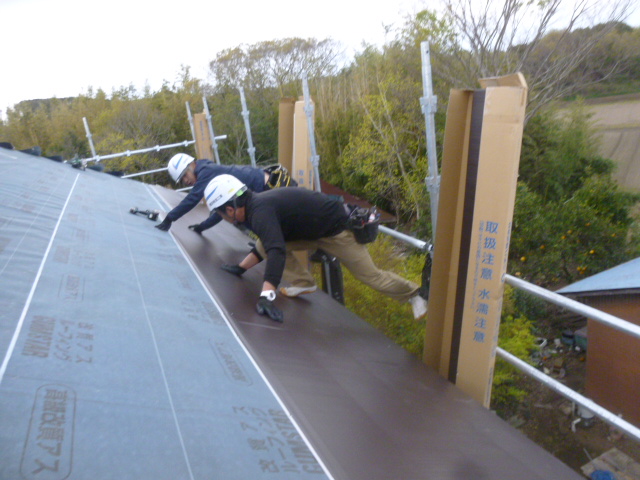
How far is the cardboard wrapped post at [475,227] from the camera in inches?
99.0

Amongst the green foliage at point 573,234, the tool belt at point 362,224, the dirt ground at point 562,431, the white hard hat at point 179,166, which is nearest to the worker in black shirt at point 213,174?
the white hard hat at point 179,166

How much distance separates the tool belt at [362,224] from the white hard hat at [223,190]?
0.79 meters

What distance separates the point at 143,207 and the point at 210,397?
4126mm

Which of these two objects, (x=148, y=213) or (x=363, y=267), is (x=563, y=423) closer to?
(x=363, y=267)

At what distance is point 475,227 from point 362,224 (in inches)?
44.3

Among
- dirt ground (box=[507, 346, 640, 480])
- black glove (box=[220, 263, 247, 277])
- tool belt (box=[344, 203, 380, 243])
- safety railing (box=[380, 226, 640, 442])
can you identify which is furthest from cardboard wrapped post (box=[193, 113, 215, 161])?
safety railing (box=[380, 226, 640, 442])

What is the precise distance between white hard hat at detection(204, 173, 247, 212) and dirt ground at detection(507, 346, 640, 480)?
339 centimetres

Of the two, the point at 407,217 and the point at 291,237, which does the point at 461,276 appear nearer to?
the point at 291,237

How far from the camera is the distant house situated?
5.92 metres

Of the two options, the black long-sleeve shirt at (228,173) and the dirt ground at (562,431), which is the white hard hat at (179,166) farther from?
the dirt ground at (562,431)

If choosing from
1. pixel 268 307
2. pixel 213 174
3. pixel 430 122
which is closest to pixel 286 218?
pixel 268 307

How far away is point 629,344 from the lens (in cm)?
589

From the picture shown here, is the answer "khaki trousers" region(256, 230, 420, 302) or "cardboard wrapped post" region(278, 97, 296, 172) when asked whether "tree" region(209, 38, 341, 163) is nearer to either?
"cardboard wrapped post" region(278, 97, 296, 172)

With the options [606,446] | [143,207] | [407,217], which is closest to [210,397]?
[143,207]
